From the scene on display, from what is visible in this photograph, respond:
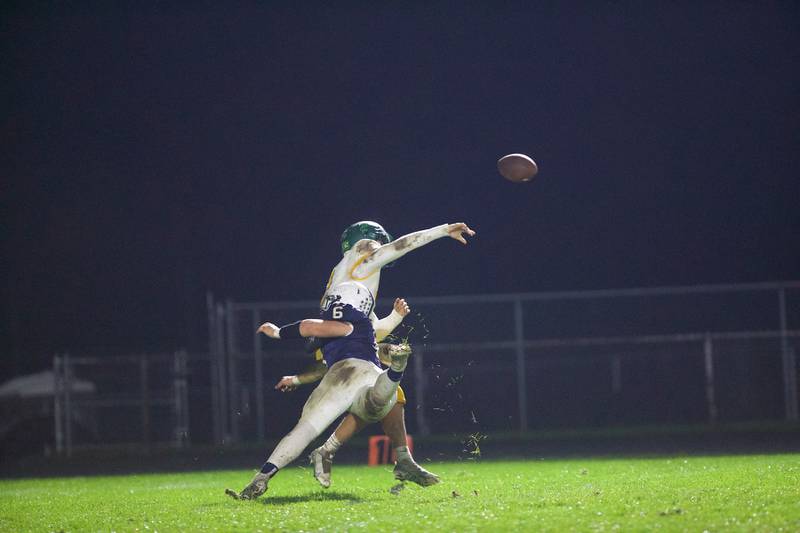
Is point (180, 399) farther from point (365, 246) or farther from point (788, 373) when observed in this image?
point (365, 246)

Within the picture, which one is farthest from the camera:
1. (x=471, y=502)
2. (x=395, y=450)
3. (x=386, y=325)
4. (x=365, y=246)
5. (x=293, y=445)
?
(x=386, y=325)

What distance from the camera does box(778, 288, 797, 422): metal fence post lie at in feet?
68.0

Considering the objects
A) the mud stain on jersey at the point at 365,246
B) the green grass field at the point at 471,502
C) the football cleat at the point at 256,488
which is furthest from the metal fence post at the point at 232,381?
the football cleat at the point at 256,488

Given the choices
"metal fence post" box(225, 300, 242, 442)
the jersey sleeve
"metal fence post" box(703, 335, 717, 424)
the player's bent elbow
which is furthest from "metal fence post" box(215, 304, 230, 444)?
the player's bent elbow

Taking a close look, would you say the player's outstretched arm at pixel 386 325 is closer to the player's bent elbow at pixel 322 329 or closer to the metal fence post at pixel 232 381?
the player's bent elbow at pixel 322 329

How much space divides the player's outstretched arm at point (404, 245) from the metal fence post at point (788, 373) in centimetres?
1275

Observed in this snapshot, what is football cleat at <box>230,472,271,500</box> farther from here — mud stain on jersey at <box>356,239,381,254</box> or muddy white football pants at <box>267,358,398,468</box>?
mud stain on jersey at <box>356,239,381,254</box>

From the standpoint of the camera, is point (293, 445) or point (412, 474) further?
point (412, 474)

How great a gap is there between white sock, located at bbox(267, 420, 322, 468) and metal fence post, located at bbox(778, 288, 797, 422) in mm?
13609

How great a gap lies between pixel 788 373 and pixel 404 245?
44.5 feet

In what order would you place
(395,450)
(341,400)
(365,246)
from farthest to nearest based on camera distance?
(365,246) < (395,450) < (341,400)

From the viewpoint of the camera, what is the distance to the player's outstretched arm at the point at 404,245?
963 cm

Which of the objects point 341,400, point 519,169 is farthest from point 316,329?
point 519,169

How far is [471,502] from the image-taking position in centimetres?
883
